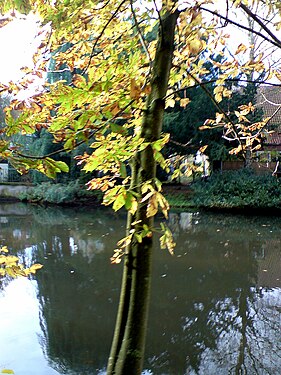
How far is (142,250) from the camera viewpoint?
133cm

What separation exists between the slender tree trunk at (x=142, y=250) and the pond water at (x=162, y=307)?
1.96 meters

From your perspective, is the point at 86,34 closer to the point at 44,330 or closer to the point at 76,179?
the point at 44,330

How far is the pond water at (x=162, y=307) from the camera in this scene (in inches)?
129

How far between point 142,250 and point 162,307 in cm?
331

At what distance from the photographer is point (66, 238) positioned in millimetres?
8383

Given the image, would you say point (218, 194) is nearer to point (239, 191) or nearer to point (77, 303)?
point (239, 191)

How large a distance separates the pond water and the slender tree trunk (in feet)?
6.43

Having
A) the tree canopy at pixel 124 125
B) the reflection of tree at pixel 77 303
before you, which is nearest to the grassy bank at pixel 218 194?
the reflection of tree at pixel 77 303

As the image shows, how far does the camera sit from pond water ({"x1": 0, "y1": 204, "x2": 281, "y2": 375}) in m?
3.27

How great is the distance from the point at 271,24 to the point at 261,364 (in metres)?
2.58

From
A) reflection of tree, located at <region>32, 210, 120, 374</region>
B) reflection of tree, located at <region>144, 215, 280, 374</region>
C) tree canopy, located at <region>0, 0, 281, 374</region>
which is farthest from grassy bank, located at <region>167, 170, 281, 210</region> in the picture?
tree canopy, located at <region>0, 0, 281, 374</region>

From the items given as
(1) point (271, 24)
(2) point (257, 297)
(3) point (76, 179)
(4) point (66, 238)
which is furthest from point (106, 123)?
(3) point (76, 179)

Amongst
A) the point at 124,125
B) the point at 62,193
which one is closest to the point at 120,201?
the point at 124,125

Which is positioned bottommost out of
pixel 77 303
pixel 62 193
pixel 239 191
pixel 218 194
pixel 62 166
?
pixel 77 303
